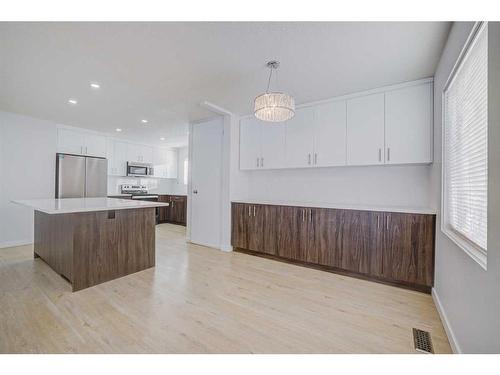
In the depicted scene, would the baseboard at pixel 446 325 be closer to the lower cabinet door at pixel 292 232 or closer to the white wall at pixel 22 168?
the lower cabinet door at pixel 292 232

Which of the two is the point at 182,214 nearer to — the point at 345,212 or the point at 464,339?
the point at 345,212

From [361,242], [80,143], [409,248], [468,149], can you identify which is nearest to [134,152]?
[80,143]

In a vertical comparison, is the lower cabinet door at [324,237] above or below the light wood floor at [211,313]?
above

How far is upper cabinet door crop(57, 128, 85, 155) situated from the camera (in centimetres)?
454

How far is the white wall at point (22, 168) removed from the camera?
3803mm

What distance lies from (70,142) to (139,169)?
1.72 metres

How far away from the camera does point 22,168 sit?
3.99m

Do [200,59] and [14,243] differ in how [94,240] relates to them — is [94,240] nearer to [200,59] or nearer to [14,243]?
[200,59]

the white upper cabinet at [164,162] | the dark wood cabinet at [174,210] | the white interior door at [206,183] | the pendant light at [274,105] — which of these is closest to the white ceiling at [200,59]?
the pendant light at [274,105]

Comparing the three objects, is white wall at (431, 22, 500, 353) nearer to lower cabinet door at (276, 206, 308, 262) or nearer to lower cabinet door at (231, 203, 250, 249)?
lower cabinet door at (276, 206, 308, 262)

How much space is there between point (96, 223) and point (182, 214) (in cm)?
386

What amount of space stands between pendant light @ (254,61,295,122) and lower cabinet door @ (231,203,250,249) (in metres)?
1.76

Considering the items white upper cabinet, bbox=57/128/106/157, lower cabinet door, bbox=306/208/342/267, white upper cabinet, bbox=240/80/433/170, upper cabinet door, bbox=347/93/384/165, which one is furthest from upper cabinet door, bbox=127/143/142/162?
upper cabinet door, bbox=347/93/384/165

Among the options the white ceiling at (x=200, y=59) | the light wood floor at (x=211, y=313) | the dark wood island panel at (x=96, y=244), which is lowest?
the light wood floor at (x=211, y=313)
